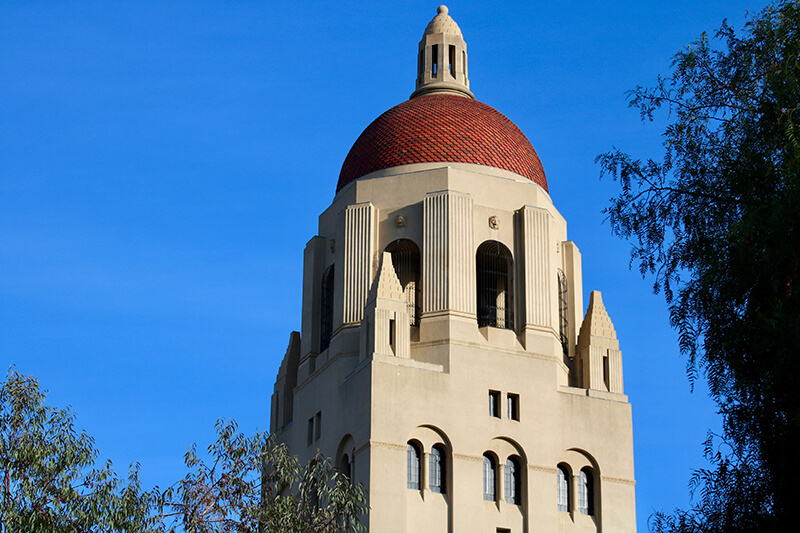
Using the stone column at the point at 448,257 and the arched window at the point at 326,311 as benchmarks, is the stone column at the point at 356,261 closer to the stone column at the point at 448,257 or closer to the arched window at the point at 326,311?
the arched window at the point at 326,311

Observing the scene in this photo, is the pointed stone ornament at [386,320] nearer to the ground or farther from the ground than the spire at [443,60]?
nearer to the ground

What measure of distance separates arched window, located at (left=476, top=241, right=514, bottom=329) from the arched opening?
5.26 metres

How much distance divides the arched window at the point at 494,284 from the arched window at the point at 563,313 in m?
2.03

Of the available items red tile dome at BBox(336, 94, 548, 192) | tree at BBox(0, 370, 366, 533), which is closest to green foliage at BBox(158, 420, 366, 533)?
tree at BBox(0, 370, 366, 533)

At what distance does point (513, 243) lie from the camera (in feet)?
144

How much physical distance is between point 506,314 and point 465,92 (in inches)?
390

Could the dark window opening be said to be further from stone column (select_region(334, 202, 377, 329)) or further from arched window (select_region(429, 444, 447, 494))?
arched window (select_region(429, 444, 447, 494))

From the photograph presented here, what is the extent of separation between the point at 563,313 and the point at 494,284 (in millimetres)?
2592

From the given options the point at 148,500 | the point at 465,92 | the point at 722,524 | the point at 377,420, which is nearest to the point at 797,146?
the point at 722,524

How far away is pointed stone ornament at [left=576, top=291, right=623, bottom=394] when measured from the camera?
143ft

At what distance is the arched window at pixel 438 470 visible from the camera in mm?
40094

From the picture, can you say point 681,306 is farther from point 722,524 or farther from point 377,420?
point 377,420

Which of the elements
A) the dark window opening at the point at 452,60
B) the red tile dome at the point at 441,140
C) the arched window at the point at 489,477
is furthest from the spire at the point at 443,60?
the arched window at the point at 489,477

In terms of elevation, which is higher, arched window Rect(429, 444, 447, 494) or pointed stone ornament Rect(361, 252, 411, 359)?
pointed stone ornament Rect(361, 252, 411, 359)
